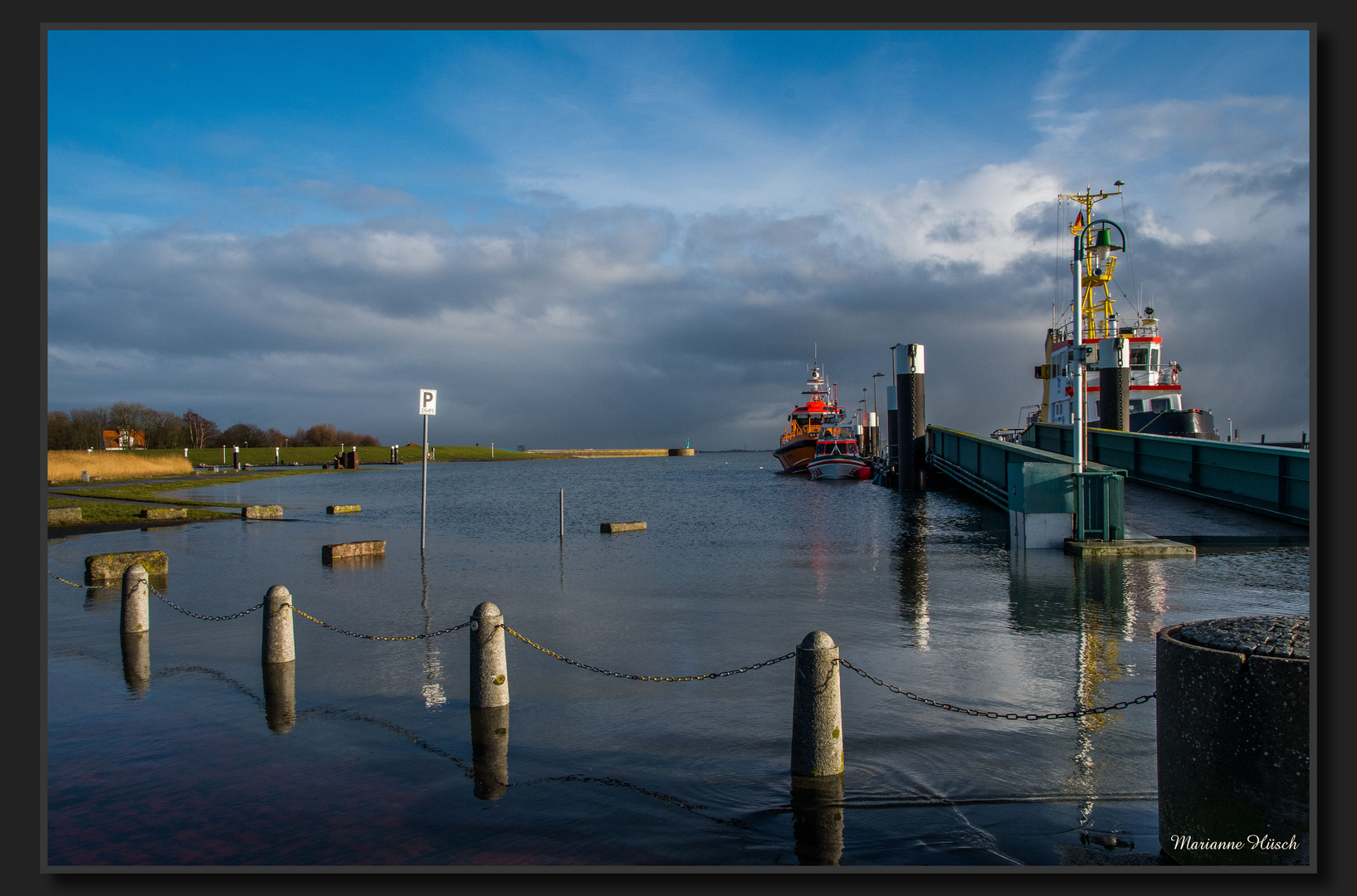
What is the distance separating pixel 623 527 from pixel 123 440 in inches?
2414

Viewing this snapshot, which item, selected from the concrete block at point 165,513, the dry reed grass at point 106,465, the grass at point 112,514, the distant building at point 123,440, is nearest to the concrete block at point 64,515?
the grass at point 112,514

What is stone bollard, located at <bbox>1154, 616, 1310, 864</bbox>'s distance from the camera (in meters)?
3.59

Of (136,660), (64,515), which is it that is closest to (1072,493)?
(136,660)

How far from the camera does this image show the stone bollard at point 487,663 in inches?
265

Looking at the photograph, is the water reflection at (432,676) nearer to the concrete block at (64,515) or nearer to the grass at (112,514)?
the concrete block at (64,515)

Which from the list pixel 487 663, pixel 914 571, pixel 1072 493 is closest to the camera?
pixel 487 663

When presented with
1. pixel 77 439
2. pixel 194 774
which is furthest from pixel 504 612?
pixel 77 439

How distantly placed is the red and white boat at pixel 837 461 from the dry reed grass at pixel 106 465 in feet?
155

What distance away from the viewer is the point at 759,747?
608cm

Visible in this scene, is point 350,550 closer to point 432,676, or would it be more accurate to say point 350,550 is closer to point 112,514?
point 432,676

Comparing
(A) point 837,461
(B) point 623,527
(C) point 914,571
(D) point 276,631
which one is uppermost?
(A) point 837,461

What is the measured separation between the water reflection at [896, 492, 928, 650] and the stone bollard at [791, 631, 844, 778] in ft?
13.2

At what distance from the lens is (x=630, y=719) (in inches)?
268

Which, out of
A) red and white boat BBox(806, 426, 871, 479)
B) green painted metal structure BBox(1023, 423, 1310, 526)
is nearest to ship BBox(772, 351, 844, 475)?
red and white boat BBox(806, 426, 871, 479)
